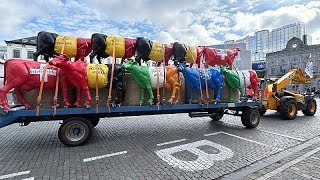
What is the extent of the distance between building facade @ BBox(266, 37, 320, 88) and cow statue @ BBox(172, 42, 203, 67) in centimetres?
4685

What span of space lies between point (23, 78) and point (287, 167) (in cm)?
606

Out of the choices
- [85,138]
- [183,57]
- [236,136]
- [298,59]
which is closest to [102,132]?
[85,138]

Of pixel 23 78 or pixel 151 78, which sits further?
pixel 151 78

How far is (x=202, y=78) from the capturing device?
6.99 meters

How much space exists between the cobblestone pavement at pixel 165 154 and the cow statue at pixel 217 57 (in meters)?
2.45

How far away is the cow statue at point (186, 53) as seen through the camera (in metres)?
7.73

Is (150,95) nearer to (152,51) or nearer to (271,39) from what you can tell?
(152,51)

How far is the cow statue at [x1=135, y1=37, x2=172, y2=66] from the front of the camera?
23.7 ft

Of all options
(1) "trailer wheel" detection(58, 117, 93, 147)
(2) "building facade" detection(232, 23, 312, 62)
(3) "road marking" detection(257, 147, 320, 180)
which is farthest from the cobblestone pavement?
(2) "building facade" detection(232, 23, 312, 62)

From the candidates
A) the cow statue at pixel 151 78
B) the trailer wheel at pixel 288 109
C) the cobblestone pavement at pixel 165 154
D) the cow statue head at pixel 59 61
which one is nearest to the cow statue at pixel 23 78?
the cow statue head at pixel 59 61

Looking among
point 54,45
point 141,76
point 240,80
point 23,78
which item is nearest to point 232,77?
point 240,80

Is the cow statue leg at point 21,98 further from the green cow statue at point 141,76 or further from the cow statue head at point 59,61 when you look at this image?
the green cow statue at point 141,76

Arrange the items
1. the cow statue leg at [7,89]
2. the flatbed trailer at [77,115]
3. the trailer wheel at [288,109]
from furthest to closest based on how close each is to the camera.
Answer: the trailer wheel at [288,109] < the flatbed trailer at [77,115] < the cow statue leg at [7,89]

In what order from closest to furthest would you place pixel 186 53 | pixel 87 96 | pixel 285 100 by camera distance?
pixel 87 96
pixel 186 53
pixel 285 100
